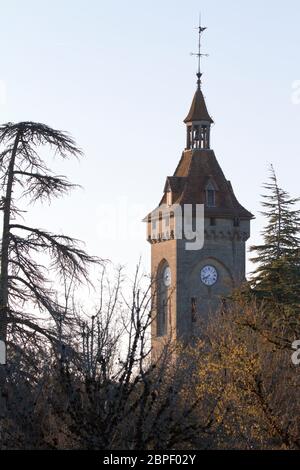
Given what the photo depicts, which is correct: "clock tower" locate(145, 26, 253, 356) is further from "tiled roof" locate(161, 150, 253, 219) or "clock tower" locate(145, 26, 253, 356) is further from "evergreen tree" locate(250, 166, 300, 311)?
"evergreen tree" locate(250, 166, 300, 311)

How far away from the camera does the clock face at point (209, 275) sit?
80750 millimetres

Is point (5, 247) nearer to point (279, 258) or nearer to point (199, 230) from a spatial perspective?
point (279, 258)

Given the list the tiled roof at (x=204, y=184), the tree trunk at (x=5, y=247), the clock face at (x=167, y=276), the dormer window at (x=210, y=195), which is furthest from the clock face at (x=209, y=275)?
the tree trunk at (x=5, y=247)

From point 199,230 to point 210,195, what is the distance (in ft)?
7.31

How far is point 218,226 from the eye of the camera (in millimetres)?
82000

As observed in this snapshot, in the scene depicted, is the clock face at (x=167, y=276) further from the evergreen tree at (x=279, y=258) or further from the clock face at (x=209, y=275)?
the evergreen tree at (x=279, y=258)

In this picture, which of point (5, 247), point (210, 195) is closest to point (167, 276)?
point (210, 195)

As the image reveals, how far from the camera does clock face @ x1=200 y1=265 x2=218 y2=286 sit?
80.8 meters

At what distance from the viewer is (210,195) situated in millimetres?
82688

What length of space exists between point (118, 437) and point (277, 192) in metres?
39.4

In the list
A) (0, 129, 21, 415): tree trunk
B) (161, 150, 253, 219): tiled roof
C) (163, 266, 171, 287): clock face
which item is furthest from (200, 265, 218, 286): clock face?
(0, 129, 21, 415): tree trunk
